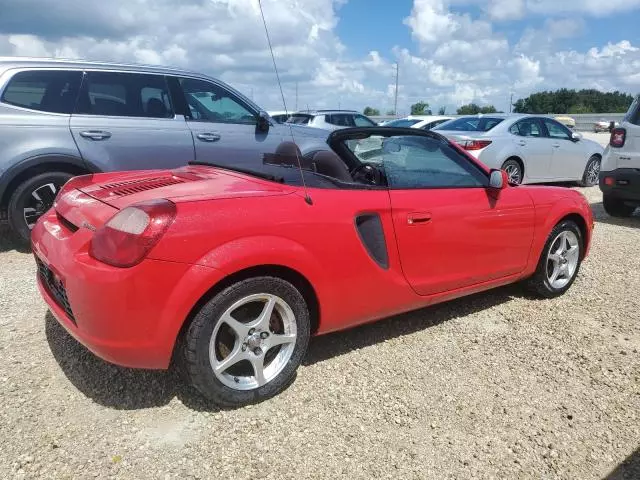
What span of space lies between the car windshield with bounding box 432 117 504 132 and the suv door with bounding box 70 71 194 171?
18.7 ft

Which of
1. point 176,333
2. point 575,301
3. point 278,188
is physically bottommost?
point 575,301

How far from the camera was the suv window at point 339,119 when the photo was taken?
1311 cm

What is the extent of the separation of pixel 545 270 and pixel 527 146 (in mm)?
5810

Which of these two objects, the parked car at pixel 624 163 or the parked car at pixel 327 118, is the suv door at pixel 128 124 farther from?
the parked car at pixel 327 118

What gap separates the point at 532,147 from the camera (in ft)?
30.6

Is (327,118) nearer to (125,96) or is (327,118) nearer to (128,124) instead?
(125,96)

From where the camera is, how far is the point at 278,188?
2.68 metres

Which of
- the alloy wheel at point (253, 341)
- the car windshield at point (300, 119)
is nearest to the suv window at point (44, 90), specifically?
the alloy wheel at point (253, 341)

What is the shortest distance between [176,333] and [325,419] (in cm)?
85

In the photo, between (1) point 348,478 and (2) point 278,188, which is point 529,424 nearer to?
(1) point 348,478

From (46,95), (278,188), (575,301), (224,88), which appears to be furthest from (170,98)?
(575,301)

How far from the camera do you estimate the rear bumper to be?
6.97 m

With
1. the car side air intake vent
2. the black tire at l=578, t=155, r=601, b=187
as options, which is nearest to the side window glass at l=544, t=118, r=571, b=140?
the black tire at l=578, t=155, r=601, b=187

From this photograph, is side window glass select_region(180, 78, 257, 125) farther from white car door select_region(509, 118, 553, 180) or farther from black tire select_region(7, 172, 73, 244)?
white car door select_region(509, 118, 553, 180)
